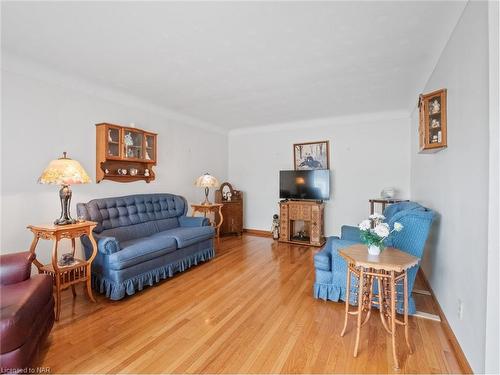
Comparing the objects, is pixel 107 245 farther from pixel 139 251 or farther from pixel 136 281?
pixel 136 281


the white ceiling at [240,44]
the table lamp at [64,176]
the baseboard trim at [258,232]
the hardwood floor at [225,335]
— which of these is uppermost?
the white ceiling at [240,44]

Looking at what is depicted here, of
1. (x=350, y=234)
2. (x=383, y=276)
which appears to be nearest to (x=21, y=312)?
(x=383, y=276)

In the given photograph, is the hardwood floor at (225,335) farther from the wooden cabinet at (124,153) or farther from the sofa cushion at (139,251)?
the wooden cabinet at (124,153)

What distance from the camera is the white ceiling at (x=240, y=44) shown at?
1843 mm

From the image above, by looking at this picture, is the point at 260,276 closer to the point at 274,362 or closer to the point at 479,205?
the point at 274,362

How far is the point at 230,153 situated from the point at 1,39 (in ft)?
14.5

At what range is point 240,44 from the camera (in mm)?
2287

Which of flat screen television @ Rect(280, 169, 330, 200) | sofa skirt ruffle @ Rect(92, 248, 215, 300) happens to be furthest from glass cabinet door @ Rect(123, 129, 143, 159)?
flat screen television @ Rect(280, 169, 330, 200)

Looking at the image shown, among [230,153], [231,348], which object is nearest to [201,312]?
[231,348]

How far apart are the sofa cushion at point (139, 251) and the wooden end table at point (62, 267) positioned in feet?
0.82

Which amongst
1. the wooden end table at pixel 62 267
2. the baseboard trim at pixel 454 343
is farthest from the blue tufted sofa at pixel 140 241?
the baseboard trim at pixel 454 343

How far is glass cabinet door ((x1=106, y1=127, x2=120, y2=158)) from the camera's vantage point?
3.39m

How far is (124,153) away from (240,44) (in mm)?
2330

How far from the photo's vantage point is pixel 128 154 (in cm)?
365
